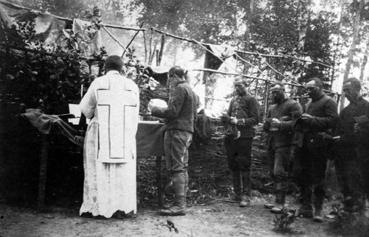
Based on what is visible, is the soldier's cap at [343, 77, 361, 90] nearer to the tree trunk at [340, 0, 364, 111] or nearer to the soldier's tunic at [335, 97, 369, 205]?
the soldier's tunic at [335, 97, 369, 205]

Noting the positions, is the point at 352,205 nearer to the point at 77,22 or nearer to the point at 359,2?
the point at 77,22

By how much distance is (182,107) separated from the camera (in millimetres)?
5234

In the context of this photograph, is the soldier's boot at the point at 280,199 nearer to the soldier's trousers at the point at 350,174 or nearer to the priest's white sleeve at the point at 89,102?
the soldier's trousers at the point at 350,174

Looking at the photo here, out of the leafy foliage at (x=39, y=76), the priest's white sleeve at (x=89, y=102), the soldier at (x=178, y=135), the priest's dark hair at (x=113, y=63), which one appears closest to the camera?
the priest's white sleeve at (x=89, y=102)

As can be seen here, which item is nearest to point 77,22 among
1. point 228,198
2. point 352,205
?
point 228,198

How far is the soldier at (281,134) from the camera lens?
19.5ft

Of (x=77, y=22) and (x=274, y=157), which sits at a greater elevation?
(x=77, y=22)

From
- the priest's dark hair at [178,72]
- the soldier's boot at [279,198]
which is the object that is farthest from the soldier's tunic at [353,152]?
the priest's dark hair at [178,72]

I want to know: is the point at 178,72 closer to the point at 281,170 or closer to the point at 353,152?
the point at 281,170

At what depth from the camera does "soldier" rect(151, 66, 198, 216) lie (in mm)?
5113

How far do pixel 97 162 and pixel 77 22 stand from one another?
4.75m

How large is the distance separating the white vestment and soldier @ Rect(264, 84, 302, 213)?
2520 mm

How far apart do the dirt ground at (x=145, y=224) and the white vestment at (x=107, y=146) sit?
0.24 m

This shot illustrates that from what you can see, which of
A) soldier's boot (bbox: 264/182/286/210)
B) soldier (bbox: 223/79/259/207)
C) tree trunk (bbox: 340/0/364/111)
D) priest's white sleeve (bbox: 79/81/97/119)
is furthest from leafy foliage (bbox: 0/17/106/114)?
tree trunk (bbox: 340/0/364/111)
